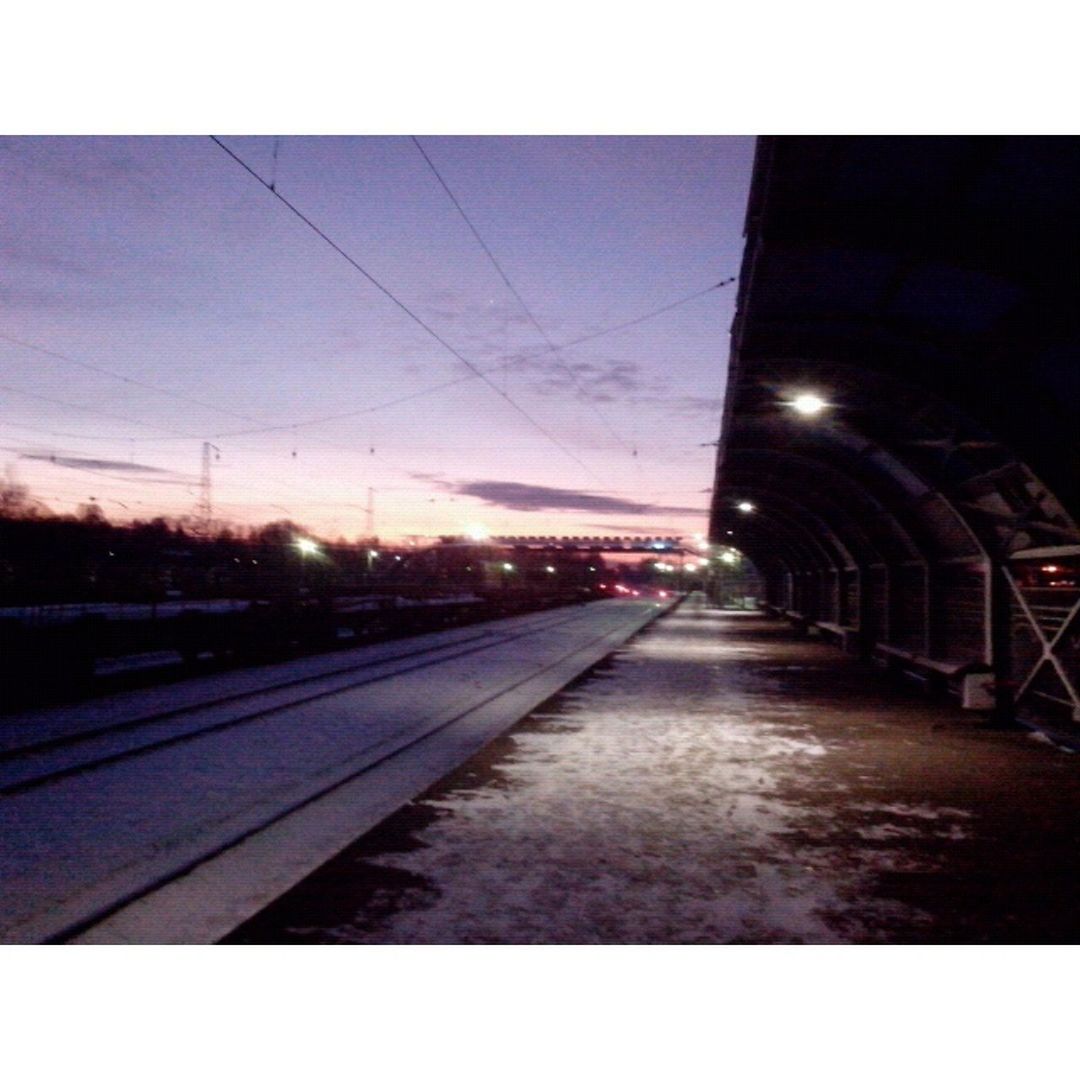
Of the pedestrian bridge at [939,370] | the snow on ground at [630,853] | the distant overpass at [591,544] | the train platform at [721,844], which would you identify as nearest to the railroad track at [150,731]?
the train platform at [721,844]

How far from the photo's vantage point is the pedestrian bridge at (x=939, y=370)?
20.6 ft

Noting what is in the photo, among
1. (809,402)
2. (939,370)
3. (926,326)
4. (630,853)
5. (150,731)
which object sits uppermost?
(926,326)

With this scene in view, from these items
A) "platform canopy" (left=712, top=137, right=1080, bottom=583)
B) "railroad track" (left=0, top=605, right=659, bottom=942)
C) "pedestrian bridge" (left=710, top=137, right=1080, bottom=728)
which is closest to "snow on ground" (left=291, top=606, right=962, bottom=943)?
"railroad track" (left=0, top=605, right=659, bottom=942)

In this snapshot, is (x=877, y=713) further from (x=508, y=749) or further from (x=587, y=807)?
(x=587, y=807)

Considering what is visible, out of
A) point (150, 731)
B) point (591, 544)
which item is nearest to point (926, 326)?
point (150, 731)

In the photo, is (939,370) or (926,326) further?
(939,370)

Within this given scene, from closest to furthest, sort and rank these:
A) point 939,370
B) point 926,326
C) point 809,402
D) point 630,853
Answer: point 630,853 < point 926,326 < point 939,370 < point 809,402

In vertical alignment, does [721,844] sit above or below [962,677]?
below

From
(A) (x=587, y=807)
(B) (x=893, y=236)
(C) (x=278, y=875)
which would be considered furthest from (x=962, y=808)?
(C) (x=278, y=875)

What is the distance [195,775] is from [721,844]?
501cm

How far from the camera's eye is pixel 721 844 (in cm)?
664

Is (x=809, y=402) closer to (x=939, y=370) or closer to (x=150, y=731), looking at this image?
(x=939, y=370)

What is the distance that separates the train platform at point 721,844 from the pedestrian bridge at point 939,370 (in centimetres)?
236
